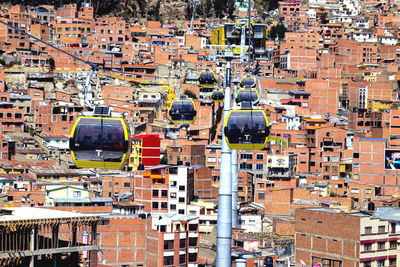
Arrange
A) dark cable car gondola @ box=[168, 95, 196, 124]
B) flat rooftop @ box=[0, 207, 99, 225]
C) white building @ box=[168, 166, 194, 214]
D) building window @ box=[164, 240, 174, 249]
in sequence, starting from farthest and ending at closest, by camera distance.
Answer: white building @ box=[168, 166, 194, 214] → building window @ box=[164, 240, 174, 249] → flat rooftop @ box=[0, 207, 99, 225] → dark cable car gondola @ box=[168, 95, 196, 124]

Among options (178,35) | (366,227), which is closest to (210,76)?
(366,227)

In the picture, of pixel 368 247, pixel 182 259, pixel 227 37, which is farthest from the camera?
pixel 182 259

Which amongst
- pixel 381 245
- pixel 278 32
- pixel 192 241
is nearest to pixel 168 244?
pixel 192 241

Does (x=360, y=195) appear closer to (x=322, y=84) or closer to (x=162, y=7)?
(x=322, y=84)

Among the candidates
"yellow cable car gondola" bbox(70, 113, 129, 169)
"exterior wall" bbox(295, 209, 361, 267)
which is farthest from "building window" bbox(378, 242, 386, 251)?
"yellow cable car gondola" bbox(70, 113, 129, 169)

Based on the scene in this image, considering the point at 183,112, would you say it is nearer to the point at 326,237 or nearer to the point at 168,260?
the point at 326,237

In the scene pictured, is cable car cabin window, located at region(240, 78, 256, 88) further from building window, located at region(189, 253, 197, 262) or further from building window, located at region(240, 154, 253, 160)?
building window, located at region(240, 154, 253, 160)

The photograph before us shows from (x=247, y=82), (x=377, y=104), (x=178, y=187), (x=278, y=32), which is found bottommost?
(x=178, y=187)
